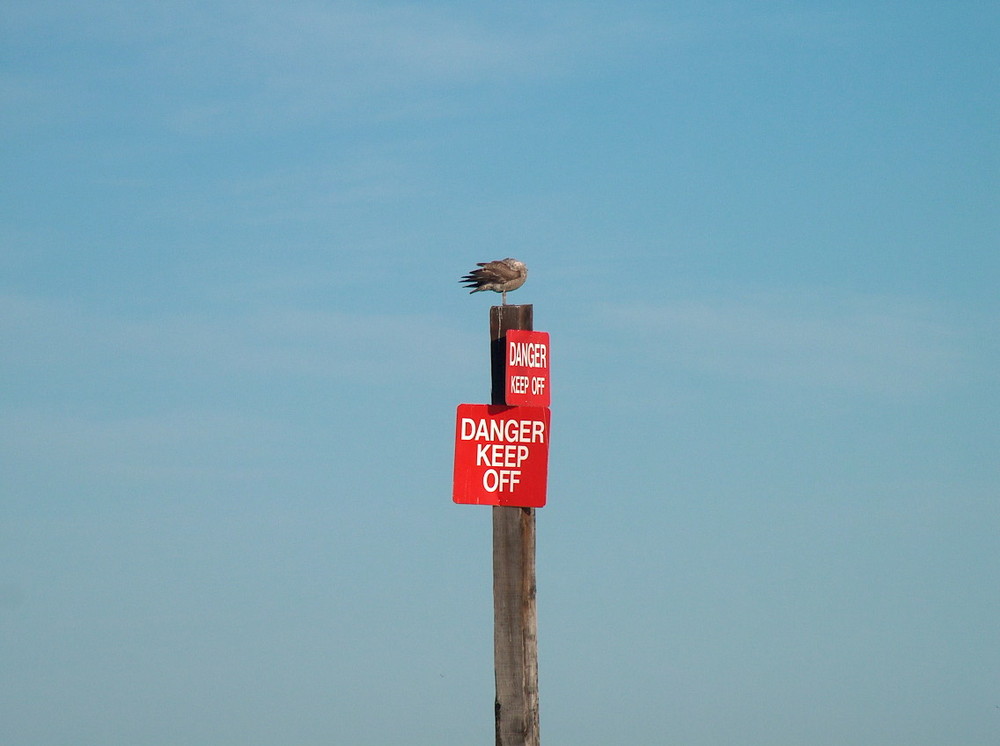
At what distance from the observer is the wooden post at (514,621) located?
890cm

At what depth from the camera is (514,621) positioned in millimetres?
9000

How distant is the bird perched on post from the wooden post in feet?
2.31

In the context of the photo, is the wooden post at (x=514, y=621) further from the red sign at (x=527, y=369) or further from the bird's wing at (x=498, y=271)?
the bird's wing at (x=498, y=271)

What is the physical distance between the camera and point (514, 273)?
32.4ft

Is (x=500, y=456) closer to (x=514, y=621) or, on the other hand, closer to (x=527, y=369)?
(x=527, y=369)

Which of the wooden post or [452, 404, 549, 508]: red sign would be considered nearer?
the wooden post

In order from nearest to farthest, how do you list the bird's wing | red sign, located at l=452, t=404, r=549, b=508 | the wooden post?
the wooden post, red sign, located at l=452, t=404, r=549, b=508, the bird's wing

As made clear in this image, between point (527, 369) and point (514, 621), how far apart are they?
5.79 feet

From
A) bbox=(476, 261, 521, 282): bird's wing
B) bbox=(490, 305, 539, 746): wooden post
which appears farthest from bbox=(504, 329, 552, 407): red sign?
bbox=(476, 261, 521, 282): bird's wing

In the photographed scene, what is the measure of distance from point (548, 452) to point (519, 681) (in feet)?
5.26

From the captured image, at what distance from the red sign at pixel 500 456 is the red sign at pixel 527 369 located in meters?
0.10

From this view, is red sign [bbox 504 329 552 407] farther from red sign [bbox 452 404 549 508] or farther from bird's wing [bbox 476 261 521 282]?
bird's wing [bbox 476 261 521 282]

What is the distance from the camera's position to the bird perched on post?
9836 mm

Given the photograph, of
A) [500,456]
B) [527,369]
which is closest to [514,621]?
[500,456]
